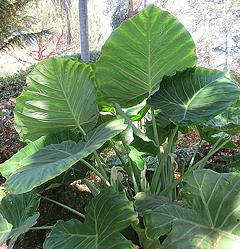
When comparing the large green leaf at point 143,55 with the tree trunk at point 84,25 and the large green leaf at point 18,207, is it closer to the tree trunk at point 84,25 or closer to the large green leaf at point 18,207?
the large green leaf at point 18,207

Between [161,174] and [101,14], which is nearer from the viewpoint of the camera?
[161,174]

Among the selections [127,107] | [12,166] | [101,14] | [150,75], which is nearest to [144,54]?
[150,75]

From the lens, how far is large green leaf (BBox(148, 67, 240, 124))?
159cm

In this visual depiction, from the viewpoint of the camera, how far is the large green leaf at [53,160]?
1.22m

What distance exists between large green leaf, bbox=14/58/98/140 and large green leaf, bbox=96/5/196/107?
0.11m

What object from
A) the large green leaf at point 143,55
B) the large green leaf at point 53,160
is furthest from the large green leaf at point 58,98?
the large green leaf at point 53,160

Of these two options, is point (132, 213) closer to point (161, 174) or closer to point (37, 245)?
point (161, 174)

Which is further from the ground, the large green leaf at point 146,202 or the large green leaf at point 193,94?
the large green leaf at point 193,94

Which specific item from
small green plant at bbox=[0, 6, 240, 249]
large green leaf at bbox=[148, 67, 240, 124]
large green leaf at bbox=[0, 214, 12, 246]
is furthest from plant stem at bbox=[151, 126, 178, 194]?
large green leaf at bbox=[0, 214, 12, 246]

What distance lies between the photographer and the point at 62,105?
5.55 ft

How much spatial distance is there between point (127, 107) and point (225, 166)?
1200 millimetres

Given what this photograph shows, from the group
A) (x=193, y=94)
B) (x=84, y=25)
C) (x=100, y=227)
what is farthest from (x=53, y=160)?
(x=84, y=25)

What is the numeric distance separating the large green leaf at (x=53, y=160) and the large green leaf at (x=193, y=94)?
0.30 metres

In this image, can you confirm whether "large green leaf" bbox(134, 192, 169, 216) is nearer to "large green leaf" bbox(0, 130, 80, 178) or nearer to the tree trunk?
"large green leaf" bbox(0, 130, 80, 178)
